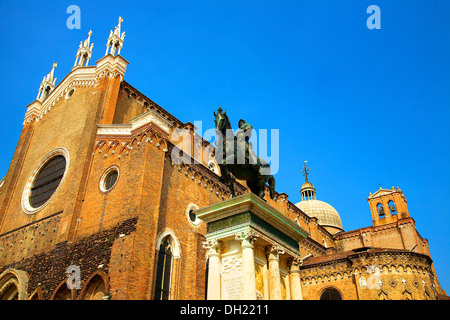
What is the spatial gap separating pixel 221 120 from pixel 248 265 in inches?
154

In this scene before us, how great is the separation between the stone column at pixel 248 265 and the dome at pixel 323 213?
4231cm

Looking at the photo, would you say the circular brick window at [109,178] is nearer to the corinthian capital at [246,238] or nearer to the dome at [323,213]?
the corinthian capital at [246,238]

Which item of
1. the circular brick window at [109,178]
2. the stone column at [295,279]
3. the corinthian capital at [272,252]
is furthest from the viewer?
the circular brick window at [109,178]

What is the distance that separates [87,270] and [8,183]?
1043cm

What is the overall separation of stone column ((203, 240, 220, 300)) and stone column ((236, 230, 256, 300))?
29.6 inches

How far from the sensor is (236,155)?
10102 mm

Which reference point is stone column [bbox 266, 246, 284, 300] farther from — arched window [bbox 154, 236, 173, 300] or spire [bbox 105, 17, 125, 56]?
spire [bbox 105, 17, 125, 56]

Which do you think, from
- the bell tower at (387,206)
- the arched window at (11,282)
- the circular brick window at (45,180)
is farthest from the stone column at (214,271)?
the bell tower at (387,206)

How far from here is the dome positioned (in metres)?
49.3

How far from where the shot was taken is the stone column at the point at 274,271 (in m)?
9.12

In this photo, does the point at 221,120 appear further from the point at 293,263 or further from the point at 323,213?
the point at 323,213

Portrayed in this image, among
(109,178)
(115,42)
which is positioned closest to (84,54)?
(115,42)
